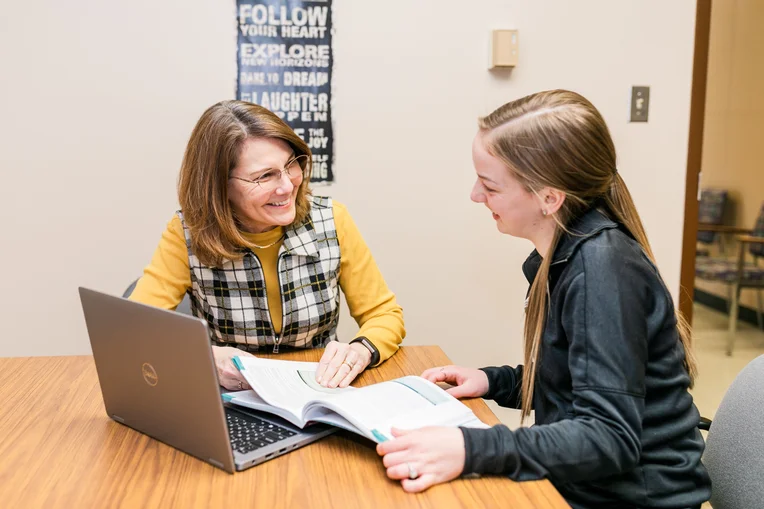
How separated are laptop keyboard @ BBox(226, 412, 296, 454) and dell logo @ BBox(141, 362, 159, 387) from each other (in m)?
0.14

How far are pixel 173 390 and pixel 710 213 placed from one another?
176 inches

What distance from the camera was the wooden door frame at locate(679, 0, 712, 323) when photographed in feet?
7.82

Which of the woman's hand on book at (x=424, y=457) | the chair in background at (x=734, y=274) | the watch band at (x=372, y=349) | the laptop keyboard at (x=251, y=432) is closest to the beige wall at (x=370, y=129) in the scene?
the watch band at (x=372, y=349)

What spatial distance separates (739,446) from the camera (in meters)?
1.16

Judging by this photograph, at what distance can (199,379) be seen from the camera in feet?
3.17

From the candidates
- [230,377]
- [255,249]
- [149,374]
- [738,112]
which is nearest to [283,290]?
[255,249]

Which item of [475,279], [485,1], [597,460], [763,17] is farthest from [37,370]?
[763,17]

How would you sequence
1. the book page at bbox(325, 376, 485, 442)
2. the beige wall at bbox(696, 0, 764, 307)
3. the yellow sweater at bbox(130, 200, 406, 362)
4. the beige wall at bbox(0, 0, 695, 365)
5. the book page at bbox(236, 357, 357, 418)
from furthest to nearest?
the beige wall at bbox(696, 0, 764, 307), the beige wall at bbox(0, 0, 695, 365), the yellow sweater at bbox(130, 200, 406, 362), the book page at bbox(236, 357, 357, 418), the book page at bbox(325, 376, 485, 442)

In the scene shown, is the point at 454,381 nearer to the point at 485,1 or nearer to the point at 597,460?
the point at 597,460

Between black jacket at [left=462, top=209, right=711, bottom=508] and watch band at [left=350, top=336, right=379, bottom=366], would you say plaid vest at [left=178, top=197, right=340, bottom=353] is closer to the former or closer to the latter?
watch band at [left=350, top=336, right=379, bottom=366]

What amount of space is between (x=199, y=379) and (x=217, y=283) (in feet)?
2.25

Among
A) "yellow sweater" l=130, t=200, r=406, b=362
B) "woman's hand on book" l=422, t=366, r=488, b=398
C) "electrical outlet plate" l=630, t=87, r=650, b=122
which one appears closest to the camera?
"woman's hand on book" l=422, t=366, r=488, b=398

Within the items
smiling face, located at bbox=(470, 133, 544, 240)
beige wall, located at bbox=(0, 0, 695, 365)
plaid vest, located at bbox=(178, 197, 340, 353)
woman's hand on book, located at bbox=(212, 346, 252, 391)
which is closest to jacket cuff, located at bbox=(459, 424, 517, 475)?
smiling face, located at bbox=(470, 133, 544, 240)

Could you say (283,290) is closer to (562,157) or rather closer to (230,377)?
(230,377)
